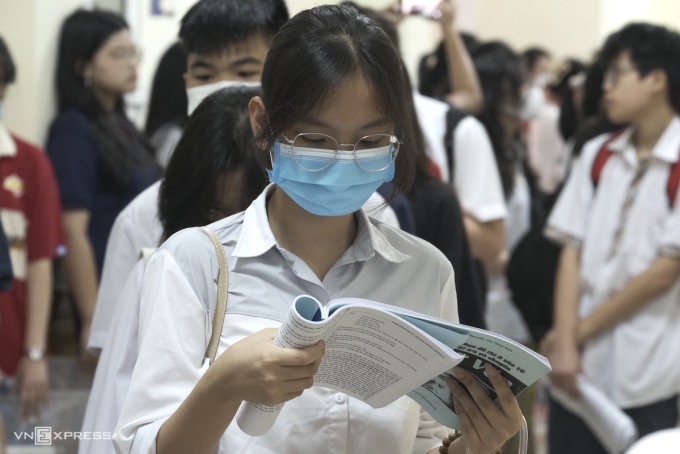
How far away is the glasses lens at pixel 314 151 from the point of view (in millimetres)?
1489

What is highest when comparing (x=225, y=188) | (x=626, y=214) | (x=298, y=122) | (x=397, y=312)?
(x=298, y=122)

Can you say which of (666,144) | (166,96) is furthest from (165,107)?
(666,144)

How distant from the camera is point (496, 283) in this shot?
174 inches

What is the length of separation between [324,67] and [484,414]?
478 millimetres

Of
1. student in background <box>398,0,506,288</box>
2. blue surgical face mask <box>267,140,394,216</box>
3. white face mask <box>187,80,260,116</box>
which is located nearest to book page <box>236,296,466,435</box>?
blue surgical face mask <box>267,140,394,216</box>

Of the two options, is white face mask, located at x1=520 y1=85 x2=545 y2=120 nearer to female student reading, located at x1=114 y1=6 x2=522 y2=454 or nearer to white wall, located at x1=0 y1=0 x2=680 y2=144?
white wall, located at x1=0 y1=0 x2=680 y2=144

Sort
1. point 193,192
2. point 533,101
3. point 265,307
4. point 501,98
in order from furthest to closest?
point 533,101, point 501,98, point 193,192, point 265,307

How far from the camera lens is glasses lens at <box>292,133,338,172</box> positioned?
149 cm

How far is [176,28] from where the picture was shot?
2.74 metres

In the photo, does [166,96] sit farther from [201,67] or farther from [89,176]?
[201,67]

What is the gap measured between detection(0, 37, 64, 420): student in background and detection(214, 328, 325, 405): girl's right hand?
1.76 meters

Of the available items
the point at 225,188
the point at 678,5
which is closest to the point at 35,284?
the point at 225,188

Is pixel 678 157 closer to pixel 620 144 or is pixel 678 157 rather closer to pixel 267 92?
pixel 620 144

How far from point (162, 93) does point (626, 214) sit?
1.46 meters
